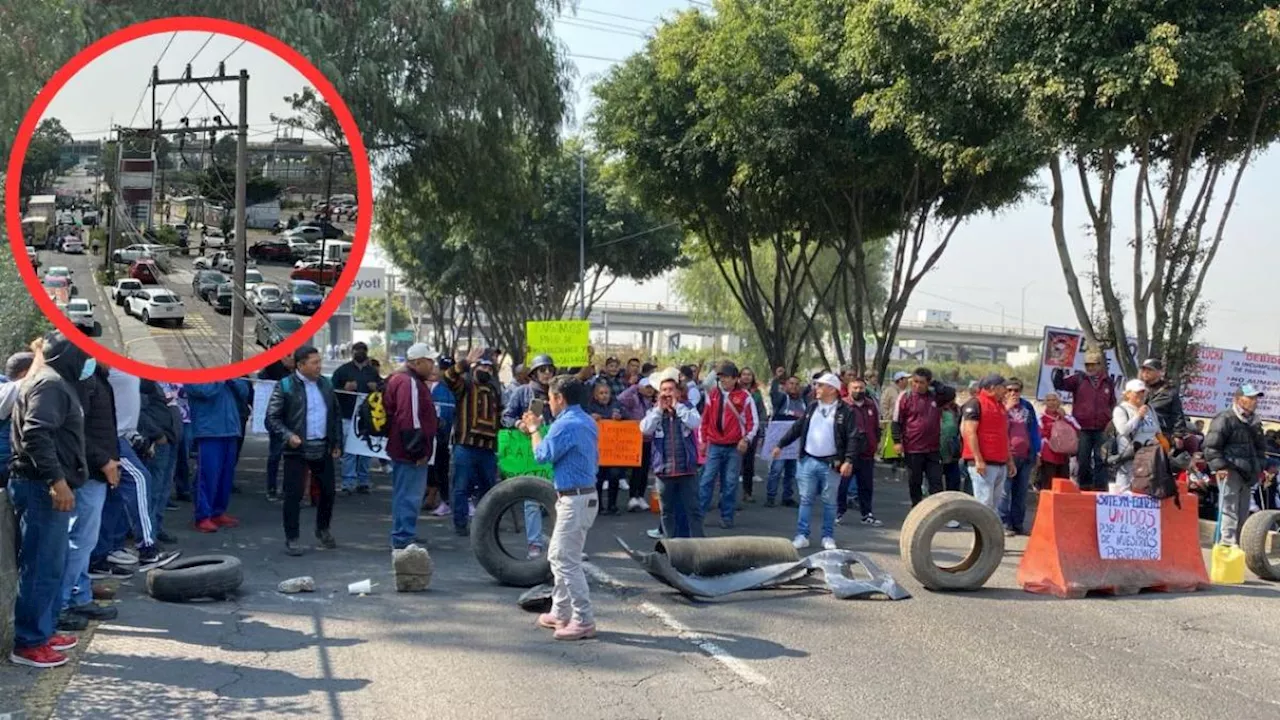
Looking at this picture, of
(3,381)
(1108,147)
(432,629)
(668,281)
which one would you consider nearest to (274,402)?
(3,381)

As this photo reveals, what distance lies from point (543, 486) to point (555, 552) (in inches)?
77.1

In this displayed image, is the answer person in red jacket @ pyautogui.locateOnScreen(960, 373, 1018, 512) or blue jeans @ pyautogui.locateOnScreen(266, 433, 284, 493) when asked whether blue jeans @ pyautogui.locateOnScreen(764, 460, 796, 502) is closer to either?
person in red jacket @ pyautogui.locateOnScreen(960, 373, 1018, 512)

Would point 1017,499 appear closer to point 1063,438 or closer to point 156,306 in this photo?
point 1063,438

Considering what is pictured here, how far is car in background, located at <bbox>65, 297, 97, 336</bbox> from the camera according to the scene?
206 inches

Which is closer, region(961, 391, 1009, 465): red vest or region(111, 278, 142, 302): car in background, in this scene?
region(111, 278, 142, 302): car in background

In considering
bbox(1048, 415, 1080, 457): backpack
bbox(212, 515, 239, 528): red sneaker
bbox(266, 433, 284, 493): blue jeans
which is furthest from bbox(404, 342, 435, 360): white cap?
bbox(1048, 415, 1080, 457): backpack

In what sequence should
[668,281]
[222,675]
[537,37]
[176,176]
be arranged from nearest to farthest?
1. [176,176]
2. [222,675]
3. [537,37]
4. [668,281]

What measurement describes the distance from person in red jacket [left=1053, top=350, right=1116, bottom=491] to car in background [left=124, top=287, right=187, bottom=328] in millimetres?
11140

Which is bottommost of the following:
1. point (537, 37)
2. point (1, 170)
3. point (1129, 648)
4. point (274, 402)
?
point (1129, 648)

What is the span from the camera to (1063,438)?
44.9 feet

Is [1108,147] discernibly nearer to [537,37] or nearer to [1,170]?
[537,37]

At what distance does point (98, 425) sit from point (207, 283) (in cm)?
269

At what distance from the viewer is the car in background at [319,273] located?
18.1 ft

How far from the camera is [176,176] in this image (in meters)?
5.55
